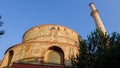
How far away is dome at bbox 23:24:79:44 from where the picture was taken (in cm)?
2222

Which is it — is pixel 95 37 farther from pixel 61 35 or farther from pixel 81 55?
pixel 61 35

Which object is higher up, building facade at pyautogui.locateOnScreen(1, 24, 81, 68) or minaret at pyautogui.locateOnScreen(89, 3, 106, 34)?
minaret at pyautogui.locateOnScreen(89, 3, 106, 34)

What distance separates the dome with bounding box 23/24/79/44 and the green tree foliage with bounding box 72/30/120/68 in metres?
9.13

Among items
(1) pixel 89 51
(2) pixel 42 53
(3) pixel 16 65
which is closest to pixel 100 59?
(1) pixel 89 51

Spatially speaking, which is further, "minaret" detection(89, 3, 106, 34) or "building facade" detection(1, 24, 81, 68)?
"minaret" detection(89, 3, 106, 34)

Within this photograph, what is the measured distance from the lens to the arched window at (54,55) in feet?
59.3

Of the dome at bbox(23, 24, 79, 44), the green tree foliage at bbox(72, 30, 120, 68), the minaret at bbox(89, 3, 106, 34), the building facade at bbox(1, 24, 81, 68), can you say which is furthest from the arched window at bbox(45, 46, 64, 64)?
the minaret at bbox(89, 3, 106, 34)

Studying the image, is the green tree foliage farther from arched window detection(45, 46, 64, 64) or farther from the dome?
the dome

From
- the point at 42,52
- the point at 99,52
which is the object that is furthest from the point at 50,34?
the point at 99,52

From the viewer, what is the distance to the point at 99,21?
89.2 ft

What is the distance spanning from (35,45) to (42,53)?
123 cm

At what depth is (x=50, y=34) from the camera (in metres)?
22.5

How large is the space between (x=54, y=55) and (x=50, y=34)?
14.3ft

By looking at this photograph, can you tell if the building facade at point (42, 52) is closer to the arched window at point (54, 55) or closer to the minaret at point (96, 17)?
the arched window at point (54, 55)
